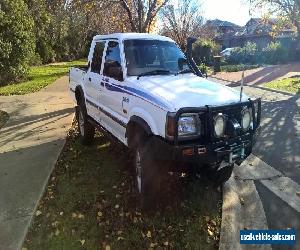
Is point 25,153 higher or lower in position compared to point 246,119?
lower

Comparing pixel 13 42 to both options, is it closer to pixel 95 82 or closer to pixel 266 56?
pixel 95 82

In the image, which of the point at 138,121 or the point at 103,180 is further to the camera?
the point at 103,180

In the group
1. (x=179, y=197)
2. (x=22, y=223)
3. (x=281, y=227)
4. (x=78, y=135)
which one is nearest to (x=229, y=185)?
(x=179, y=197)

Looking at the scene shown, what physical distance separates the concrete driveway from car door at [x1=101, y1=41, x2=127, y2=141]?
4.71 ft

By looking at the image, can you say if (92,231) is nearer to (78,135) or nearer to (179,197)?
(179,197)

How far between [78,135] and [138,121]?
4.30 meters

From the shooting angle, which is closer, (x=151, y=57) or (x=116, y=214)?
(x=116, y=214)

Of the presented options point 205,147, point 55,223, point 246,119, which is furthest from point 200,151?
point 55,223

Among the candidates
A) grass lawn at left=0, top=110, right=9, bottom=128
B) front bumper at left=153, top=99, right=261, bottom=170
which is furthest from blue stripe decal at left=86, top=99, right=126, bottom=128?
grass lawn at left=0, top=110, right=9, bottom=128

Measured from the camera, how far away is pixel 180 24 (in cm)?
3669

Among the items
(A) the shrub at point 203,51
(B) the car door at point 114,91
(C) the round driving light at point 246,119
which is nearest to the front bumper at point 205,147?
(C) the round driving light at point 246,119

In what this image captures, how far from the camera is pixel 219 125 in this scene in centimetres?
477

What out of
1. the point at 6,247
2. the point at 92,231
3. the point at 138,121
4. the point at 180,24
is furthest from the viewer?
the point at 180,24

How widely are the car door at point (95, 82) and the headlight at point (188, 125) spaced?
2.60 m
